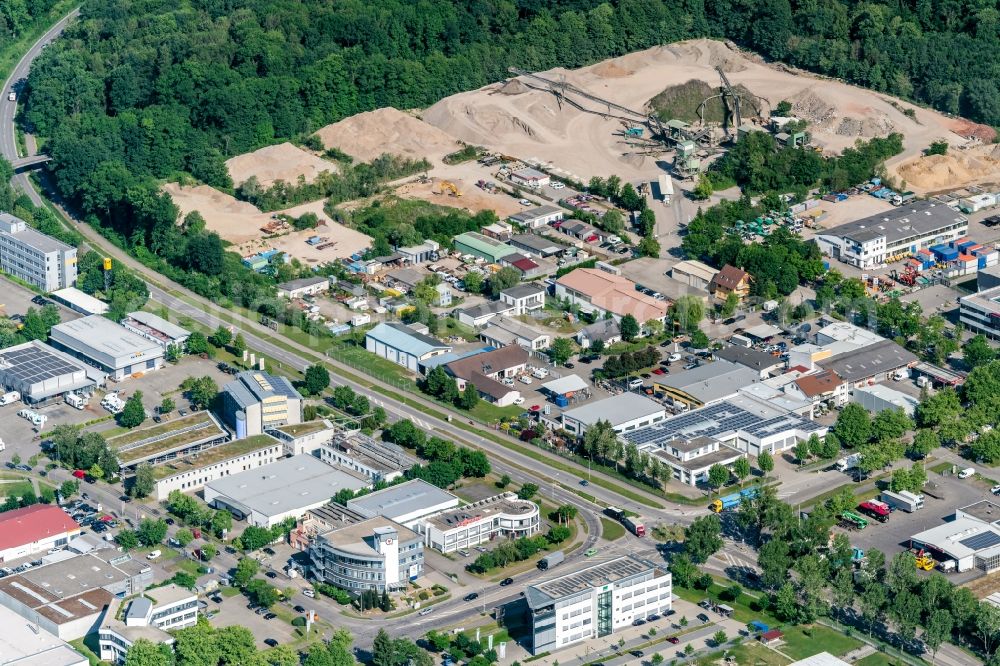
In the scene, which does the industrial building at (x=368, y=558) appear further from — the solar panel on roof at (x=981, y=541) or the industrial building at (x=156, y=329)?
the industrial building at (x=156, y=329)

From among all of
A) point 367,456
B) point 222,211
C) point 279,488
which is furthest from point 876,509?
point 222,211

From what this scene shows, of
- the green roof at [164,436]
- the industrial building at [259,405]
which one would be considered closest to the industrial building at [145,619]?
the green roof at [164,436]

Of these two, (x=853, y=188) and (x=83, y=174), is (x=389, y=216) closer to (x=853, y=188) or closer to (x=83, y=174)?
(x=83, y=174)

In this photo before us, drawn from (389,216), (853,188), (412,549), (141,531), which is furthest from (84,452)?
(853,188)

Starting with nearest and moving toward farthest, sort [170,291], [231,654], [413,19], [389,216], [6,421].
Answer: [231,654] < [6,421] < [170,291] < [389,216] < [413,19]

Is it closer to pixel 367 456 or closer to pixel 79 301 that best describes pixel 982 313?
pixel 367 456

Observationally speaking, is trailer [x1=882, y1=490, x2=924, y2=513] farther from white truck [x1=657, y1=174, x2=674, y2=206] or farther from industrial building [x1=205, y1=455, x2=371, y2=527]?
white truck [x1=657, y1=174, x2=674, y2=206]

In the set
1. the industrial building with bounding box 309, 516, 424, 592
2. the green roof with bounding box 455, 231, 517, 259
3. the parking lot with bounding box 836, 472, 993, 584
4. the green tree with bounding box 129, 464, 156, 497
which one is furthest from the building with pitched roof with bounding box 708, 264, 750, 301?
the green tree with bounding box 129, 464, 156, 497
